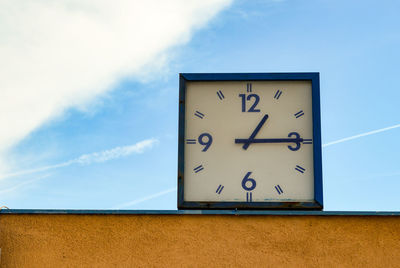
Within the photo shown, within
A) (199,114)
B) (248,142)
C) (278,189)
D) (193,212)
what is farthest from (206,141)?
(193,212)

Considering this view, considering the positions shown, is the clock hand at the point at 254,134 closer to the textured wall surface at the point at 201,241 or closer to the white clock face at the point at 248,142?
the white clock face at the point at 248,142

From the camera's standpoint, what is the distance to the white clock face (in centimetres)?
555

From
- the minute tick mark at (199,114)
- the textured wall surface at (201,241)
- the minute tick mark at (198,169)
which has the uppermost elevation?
the minute tick mark at (199,114)

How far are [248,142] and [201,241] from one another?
1.43 m

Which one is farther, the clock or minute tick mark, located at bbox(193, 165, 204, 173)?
minute tick mark, located at bbox(193, 165, 204, 173)

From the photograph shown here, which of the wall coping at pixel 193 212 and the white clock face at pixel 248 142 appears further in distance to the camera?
the white clock face at pixel 248 142

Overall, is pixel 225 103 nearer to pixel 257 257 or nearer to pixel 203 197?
pixel 203 197

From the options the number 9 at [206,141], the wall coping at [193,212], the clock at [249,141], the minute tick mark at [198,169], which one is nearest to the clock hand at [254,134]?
the clock at [249,141]

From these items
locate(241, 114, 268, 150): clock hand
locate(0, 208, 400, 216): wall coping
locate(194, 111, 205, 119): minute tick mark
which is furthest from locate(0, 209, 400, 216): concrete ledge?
locate(194, 111, 205, 119): minute tick mark

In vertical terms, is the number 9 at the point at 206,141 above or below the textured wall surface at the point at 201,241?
above

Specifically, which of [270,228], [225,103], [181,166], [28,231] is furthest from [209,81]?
[28,231]

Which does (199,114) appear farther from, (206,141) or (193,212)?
(193,212)

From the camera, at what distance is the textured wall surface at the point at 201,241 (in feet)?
14.9

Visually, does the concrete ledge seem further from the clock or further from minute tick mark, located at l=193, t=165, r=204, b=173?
minute tick mark, located at l=193, t=165, r=204, b=173
